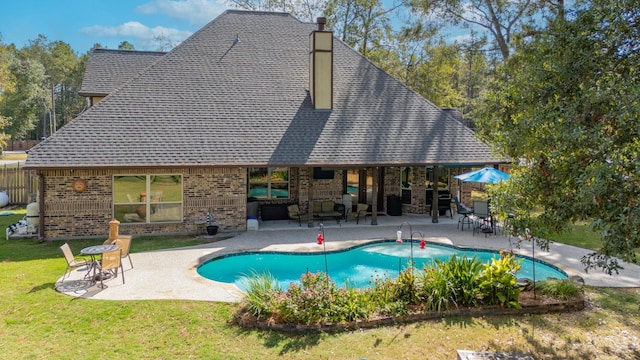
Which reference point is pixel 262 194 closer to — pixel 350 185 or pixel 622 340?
pixel 350 185

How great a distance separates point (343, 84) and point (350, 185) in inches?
180

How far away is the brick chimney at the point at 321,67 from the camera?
17.5 meters

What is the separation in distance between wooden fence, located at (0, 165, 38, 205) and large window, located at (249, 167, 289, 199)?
1070 centimetres

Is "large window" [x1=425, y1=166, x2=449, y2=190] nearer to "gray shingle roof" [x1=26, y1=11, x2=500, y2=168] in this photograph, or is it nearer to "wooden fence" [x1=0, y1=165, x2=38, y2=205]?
"gray shingle roof" [x1=26, y1=11, x2=500, y2=168]

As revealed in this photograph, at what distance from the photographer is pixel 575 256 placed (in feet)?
41.5

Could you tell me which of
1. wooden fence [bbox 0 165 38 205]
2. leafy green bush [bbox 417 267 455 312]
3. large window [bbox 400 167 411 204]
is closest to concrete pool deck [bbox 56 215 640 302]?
large window [bbox 400 167 411 204]

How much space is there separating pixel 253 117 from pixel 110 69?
29.8ft

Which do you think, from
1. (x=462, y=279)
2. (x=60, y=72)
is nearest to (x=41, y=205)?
(x=462, y=279)

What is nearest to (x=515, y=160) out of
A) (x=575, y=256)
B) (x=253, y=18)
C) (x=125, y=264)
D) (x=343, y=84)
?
(x=575, y=256)

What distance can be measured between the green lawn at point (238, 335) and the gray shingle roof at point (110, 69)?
12993 mm

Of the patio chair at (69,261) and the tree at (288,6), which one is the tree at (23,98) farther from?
the patio chair at (69,261)

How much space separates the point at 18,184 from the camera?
20375mm

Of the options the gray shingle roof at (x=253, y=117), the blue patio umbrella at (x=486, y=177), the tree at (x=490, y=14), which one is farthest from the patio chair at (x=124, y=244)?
the tree at (x=490, y=14)

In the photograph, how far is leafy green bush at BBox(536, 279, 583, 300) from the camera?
8722 mm
